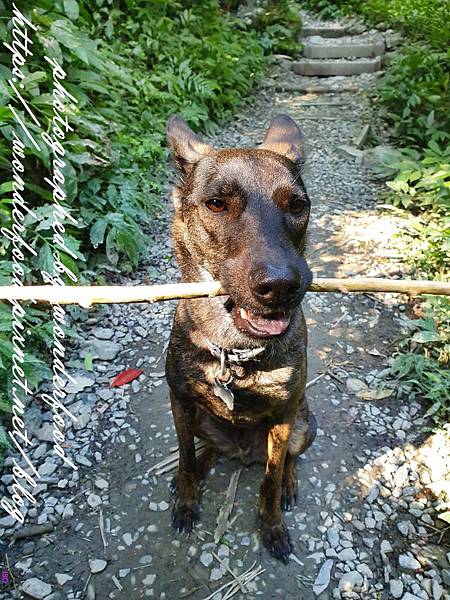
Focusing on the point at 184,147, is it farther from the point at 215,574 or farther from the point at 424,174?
the point at 424,174

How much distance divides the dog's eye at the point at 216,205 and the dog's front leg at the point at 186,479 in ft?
3.71

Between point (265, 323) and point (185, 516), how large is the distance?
1523 millimetres

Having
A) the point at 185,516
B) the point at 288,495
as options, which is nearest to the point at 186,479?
the point at 185,516

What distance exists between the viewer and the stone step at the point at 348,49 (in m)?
11.9

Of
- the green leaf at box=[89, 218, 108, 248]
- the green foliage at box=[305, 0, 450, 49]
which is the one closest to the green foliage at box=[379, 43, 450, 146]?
the green foliage at box=[305, 0, 450, 49]

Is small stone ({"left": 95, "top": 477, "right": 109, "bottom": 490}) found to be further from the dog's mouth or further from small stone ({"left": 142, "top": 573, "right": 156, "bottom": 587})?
the dog's mouth

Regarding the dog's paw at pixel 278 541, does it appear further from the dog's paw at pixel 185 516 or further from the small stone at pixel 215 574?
the dog's paw at pixel 185 516

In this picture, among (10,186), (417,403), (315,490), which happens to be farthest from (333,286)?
(10,186)

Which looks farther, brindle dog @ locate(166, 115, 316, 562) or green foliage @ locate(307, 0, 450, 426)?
green foliage @ locate(307, 0, 450, 426)

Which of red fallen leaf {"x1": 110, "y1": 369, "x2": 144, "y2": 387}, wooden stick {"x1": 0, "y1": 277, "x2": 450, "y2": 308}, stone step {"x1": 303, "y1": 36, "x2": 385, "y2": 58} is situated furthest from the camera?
stone step {"x1": 303, "y1": 36, "x2": 385, "y2": 58}

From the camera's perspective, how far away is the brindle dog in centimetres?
215

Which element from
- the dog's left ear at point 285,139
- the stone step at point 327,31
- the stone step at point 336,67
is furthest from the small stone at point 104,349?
the stone step at point 327,31

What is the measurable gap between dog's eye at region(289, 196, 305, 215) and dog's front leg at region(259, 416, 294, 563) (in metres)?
1.12

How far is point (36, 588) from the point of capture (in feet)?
8.75
